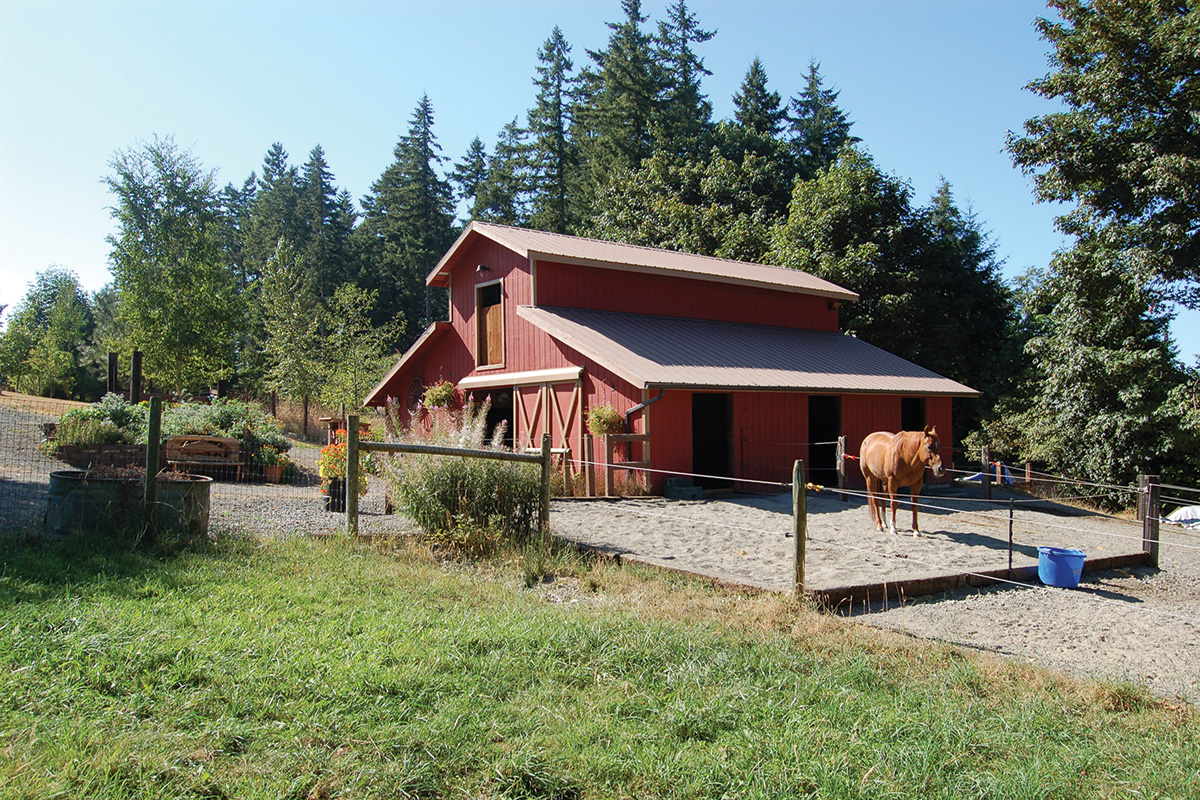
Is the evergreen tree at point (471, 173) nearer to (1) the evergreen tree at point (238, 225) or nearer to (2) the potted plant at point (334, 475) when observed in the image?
(1) the evergreen tree at point (238, 225)

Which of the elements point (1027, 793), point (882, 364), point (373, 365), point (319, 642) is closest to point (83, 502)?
point (319, 642)

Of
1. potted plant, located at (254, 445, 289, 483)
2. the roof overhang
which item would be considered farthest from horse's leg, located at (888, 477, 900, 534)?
the roof overhang

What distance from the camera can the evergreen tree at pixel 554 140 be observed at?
47.5 meters

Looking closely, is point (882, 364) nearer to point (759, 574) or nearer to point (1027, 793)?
point (759, 574)

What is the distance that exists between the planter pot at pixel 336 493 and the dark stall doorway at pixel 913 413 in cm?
1535

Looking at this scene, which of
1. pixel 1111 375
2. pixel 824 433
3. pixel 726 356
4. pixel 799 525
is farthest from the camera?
pixel 1111 375

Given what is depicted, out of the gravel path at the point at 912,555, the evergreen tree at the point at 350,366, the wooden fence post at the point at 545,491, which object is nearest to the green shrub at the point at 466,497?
the wooden fence post at the point at 545,491

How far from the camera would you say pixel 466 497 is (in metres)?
8.93

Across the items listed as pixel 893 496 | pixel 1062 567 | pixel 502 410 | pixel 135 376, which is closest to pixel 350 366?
pixel 502 410

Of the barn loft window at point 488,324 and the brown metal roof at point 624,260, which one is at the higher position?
the brown metal roof at point 624,260

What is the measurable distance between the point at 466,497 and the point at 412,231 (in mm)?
46165

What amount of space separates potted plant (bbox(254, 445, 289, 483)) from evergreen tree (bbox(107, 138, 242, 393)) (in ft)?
A: 57.7

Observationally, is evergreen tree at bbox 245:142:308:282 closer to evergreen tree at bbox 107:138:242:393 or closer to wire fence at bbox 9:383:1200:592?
evergreen tree at bbox 107:138:242:393

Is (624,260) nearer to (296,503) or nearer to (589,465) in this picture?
(589,465)
